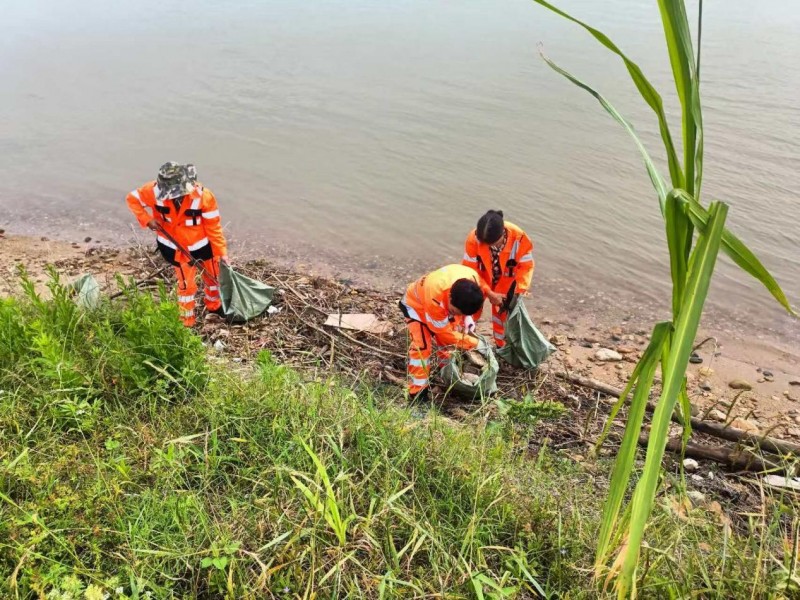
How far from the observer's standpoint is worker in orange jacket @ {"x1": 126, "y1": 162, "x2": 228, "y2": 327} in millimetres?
4570

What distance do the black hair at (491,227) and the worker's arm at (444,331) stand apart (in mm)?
735

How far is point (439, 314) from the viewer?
154 inches

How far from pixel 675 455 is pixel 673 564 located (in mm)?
1769

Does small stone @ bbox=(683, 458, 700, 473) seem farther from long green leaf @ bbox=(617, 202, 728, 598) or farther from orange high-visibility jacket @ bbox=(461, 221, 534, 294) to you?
long green leaf @ bbox=(617, 202, 728, 598)

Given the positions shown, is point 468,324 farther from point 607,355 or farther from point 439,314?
point 607,355

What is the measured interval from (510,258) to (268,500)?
3.00m

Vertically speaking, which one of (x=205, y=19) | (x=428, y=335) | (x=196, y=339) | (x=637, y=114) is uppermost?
(x=205, y=19)

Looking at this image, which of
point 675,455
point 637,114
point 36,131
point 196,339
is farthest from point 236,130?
point 675,455

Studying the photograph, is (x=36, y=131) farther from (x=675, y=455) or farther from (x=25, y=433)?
(x=675, y=455)

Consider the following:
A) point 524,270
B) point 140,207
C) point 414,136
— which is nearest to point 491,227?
point 524,270

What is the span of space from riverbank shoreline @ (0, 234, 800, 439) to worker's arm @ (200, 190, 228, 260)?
74 centimetres

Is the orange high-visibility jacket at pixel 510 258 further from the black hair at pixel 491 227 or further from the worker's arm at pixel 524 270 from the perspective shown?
the black hair at pixel 491 227

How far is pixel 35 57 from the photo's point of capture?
13.3 metres

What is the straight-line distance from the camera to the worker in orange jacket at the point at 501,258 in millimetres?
4449
